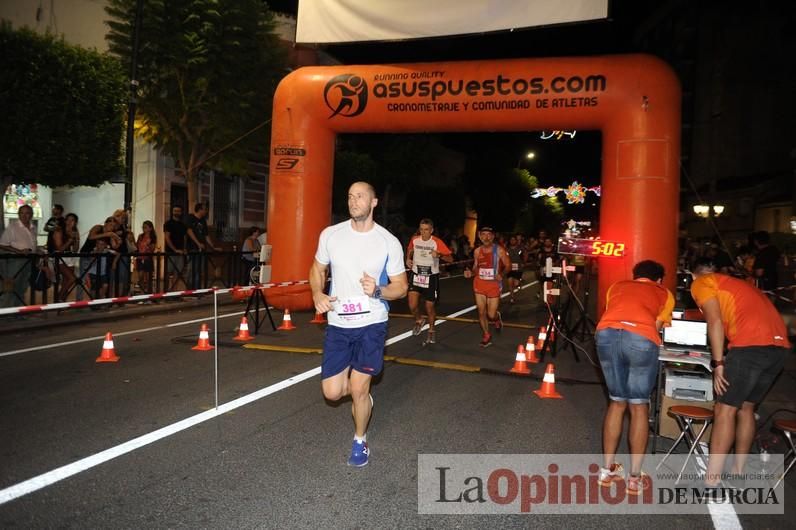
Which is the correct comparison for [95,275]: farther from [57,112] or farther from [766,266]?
[766,266]

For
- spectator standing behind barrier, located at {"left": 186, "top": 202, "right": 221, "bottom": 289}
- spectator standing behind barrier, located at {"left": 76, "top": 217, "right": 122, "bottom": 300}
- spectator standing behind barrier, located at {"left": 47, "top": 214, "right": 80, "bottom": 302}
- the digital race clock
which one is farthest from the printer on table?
→ spectator standing behind barrier, located at {"left": 186, "top": 202, "right": 221, "bottom": 289}

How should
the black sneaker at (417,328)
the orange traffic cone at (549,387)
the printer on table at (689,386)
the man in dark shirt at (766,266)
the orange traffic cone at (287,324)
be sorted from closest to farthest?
the printer on table at (689,386) → the orange traffic cone at (549,387) → the black sneaker at (417,328) → the orange traffic cone at (287,324) → the man in dark shirt at (766,266)

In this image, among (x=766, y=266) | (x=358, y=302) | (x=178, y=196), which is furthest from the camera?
(x=178, y=196)

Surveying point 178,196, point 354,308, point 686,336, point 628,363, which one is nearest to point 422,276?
point 686,336

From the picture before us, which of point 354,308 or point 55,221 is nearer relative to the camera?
point 354,308

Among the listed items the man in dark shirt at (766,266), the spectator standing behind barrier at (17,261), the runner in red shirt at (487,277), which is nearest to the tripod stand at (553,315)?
the runner in red shirt at (487,277)

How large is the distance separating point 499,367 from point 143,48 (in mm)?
14336

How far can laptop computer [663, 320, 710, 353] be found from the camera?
5188mm

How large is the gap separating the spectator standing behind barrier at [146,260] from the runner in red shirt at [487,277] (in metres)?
7.37

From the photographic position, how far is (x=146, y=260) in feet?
45.1

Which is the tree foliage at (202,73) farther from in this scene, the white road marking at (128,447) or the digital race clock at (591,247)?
the white road marking at (128,447)

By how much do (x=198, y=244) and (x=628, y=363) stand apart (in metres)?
12.6

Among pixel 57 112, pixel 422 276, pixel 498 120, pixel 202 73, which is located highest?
pixel 202 73

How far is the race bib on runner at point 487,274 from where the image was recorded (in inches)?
397
